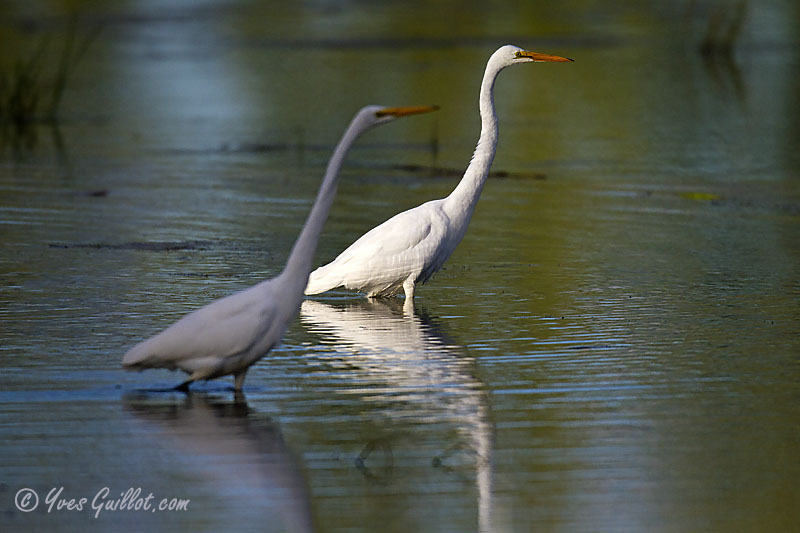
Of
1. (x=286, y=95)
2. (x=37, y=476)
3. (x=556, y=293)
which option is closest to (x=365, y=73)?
(x=286, y=95)

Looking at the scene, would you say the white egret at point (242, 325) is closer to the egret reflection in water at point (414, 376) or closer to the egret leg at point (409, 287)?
the egret reflection in water at point (414, 376)

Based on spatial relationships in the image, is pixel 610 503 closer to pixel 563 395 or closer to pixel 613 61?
pixel 563 395

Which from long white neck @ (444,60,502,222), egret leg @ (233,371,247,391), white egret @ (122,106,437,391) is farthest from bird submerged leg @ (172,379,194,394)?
long white neck @ (444,60,502,222)

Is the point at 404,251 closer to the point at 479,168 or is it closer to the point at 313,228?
the point at 479,168

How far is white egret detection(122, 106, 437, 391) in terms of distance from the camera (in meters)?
7.01

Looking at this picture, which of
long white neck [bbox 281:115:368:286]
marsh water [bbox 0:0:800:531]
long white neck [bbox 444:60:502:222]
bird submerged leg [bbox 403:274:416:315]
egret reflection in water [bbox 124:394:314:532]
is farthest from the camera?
long white neck [bbox 444:60:502:222]

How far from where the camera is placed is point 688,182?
50.9 feet

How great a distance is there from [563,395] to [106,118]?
50.7 feet

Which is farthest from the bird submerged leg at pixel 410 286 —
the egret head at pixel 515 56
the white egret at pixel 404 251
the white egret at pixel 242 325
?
the white egret at pixel 242 325

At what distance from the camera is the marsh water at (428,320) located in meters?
5.85

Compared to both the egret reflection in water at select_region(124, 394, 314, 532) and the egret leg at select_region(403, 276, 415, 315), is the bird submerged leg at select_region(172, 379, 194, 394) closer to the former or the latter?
the egret reflection in water at select_region(124, 394, 314, 532)

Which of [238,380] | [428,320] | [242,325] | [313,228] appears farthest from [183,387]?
[428,320]

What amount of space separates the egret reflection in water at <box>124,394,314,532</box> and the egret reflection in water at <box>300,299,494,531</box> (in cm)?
44

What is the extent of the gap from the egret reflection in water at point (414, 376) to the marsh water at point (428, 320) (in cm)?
3
